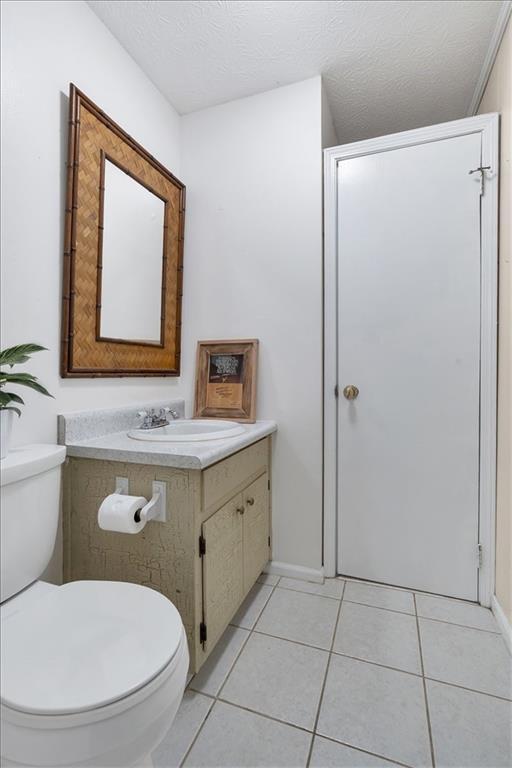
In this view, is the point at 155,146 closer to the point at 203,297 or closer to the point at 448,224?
the point at 203,297

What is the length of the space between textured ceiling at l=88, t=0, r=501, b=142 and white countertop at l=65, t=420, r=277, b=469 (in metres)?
1.71

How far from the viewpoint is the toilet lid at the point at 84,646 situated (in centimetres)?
65

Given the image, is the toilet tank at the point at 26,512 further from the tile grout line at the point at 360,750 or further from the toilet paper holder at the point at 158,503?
the tile grout line at the point at 360,750

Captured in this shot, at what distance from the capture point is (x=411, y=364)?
→ 1.69 meters

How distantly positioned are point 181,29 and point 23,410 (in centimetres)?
168

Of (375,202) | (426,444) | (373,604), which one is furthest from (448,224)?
(373,604)

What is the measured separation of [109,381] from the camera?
1.56m

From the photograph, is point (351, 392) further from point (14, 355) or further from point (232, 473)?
point (14, 355)

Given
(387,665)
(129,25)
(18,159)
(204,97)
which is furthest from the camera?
(204,97)

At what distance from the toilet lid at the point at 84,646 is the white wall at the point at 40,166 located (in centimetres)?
58

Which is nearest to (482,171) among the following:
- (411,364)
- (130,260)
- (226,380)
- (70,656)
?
(411,364)

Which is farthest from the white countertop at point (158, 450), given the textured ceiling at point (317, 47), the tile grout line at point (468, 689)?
the textured ceiling at point (317, 47)

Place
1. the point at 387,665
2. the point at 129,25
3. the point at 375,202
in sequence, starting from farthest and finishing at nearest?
the point at 375,202 → the point at 129,25 → the point at 387,665

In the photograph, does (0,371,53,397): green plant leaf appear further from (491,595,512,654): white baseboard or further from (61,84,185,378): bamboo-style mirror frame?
Answer: (491,595,512,654): white baseboard
